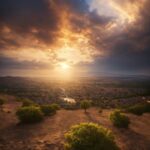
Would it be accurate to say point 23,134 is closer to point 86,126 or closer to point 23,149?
point 23,149

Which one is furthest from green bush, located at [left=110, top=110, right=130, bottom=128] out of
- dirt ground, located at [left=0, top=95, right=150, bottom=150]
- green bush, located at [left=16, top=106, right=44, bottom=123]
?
green bush, located at [left=16, top=106, right=44, bottom=123]

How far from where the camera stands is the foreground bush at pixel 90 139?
384 inches

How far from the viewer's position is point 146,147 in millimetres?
13398

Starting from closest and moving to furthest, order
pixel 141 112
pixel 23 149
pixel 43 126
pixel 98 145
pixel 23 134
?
1. pixel 98 145
2. pixel 23 149
3. pixel 23 134
4. pixel 43 126
5. pixel 141 112

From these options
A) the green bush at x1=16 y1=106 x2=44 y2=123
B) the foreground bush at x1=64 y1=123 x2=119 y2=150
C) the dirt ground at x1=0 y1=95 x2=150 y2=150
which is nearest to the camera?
the foreground bush at x1=64 y1=123 x2=119 y2=150

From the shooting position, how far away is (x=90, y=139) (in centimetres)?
992

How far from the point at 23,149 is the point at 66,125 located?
7.34m

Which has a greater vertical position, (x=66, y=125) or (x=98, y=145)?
(x=98, y=145)

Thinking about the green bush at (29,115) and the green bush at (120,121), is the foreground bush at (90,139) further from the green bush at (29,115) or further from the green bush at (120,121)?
the green bush at (29,115)

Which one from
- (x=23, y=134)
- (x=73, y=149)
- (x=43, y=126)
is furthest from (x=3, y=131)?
(x=73, y=149)

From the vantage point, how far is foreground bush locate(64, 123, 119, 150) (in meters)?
9.74

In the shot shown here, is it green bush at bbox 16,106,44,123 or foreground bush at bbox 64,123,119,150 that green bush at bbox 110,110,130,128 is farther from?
foreground bush at bbox 64,123,119,150

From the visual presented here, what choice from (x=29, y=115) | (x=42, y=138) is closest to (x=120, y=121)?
(x=42, y=138)

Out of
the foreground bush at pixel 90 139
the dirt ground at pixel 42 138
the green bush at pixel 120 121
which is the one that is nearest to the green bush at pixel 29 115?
the dirt ground at pixel 42 138
